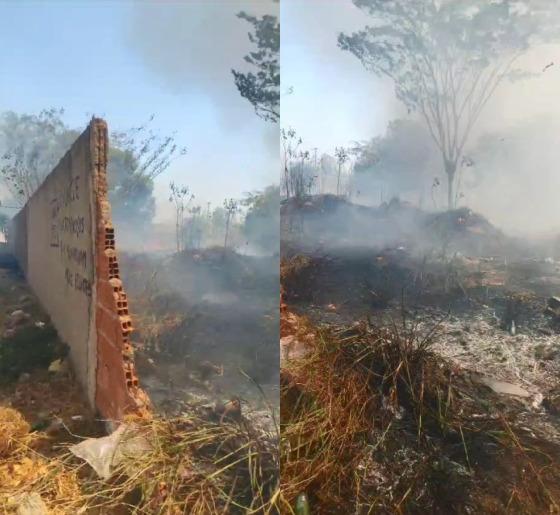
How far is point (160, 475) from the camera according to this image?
8.91ft

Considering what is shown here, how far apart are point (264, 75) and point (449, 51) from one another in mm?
987

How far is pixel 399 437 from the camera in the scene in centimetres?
264

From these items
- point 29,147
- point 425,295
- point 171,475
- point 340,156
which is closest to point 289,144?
point 340,156

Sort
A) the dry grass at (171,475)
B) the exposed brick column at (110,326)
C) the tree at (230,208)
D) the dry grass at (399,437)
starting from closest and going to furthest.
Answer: the dry grass at (399,437) → the dry grass at (171,475) → the exposed brick column at (110,326) → the tree at (230,208)

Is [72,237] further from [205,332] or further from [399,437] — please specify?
[399,437]

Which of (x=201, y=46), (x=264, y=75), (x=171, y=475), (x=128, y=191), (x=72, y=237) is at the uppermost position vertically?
(x=201, y=46)

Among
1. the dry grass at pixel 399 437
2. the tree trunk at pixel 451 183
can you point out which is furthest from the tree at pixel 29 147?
the tree trunk at pixel 451 183

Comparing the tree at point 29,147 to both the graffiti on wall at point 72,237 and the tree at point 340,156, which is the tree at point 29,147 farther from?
the tree at point 340,156

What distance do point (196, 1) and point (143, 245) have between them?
137 cm

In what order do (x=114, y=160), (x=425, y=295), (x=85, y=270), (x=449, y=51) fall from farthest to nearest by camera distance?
(x=85, y=270) < (x=114, y=160) < (x=425, y=295) < (x=449, y=51)

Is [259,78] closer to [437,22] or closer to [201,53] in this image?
[201,53]

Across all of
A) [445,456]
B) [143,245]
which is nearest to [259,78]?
[143,245]

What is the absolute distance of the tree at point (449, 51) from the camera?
2453 mm

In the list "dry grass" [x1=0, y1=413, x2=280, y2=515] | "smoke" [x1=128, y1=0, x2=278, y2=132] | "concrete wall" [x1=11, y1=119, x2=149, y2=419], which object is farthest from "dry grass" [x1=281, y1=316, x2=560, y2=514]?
"smoke" [x1=128, y1=0, x2=278, y2=132]
